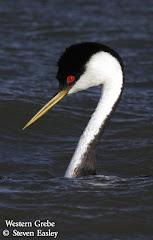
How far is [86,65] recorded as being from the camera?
721cm

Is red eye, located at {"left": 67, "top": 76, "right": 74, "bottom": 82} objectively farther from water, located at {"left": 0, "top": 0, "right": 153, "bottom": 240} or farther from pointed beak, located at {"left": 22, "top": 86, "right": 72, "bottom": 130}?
water, located at {"left": 0, "top": 0, "right": 153, "bottom": 240}

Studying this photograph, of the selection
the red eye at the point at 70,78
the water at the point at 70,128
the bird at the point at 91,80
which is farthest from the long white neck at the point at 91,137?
the red eye at the point at 70,78

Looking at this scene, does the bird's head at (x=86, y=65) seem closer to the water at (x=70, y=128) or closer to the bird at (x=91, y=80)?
the bird at (x=91, y=80)

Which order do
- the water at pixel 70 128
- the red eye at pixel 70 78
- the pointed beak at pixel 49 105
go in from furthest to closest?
the pointed beak at pixel 49 105 → the red eye at pixel 70 78 → the water at pixel 70 128

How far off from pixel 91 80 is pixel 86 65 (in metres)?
0.19

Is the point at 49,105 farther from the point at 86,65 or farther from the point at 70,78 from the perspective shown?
the point at 86,65

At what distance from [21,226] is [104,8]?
14.5 m

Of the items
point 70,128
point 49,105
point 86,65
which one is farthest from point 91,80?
point 70,128

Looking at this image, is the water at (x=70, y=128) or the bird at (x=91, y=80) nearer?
the water at (x=70, y=128)

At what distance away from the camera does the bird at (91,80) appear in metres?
7.09

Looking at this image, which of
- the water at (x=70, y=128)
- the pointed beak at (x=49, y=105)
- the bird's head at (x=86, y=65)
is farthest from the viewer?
the pointed beak at (x=49, y=105)

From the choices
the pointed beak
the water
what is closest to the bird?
the pointed beak

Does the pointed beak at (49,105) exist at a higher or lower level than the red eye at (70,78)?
lower

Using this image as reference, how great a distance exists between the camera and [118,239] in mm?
6055
